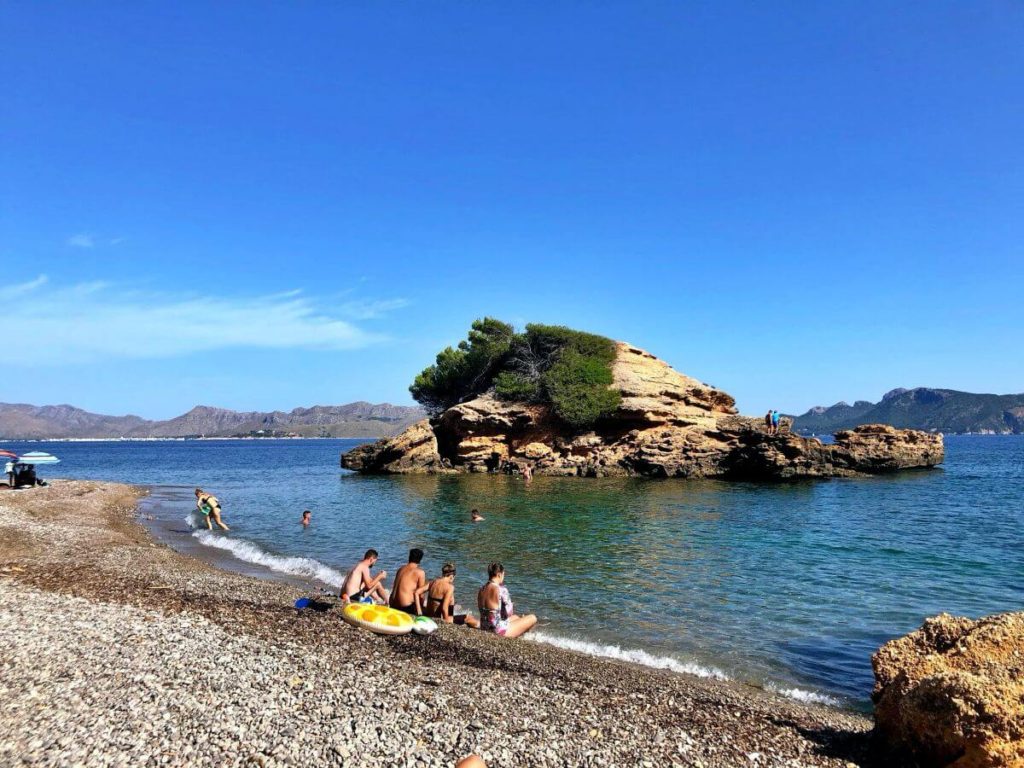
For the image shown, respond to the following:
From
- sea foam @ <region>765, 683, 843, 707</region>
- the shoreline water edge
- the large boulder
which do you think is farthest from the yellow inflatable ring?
the large boulder

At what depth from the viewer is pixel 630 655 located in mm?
10758

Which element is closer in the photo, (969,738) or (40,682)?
(969,738)

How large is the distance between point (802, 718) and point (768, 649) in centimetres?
343

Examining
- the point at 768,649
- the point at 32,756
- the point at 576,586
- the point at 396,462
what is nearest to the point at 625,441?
the point at 396,462

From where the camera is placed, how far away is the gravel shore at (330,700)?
19.3 ft

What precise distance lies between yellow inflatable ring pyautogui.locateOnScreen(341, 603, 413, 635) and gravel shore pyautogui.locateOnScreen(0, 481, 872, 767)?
250 millimetres

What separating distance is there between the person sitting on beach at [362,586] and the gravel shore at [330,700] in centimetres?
132

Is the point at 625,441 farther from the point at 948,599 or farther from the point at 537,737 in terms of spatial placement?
the point at 537,737

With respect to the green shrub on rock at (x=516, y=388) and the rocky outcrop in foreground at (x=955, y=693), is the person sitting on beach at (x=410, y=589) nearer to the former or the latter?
the rocky outcrop in foreground at (x=955, y=693)

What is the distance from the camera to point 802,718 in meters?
7.77

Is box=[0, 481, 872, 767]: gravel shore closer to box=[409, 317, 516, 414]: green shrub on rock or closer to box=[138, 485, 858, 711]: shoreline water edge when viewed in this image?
box=[138, 485, 858, 711]: shoreline water edge

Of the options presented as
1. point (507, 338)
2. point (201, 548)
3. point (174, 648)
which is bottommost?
point (201, 548)

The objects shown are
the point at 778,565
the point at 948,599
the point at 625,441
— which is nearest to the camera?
the point at 948,599

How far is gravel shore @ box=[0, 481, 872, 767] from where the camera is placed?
589 centimetres
